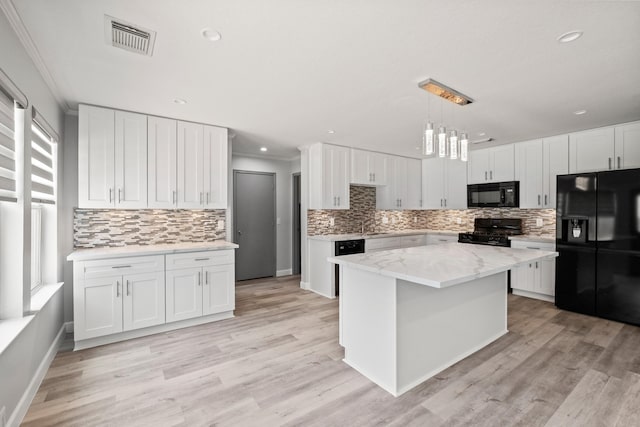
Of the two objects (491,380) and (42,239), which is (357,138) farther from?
(42,239)

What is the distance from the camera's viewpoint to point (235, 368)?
253cm

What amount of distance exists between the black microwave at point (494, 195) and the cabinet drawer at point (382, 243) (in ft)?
4.87

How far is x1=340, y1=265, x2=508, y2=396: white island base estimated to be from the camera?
2.19m

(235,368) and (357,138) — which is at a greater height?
(357,138)

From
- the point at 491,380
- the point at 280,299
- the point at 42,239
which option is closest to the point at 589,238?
the point at 491,380

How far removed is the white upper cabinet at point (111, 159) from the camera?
308cm

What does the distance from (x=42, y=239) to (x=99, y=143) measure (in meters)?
1.09

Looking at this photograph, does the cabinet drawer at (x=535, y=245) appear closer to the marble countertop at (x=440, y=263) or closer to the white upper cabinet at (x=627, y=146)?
the white upper cabinet at (x=627, y=146)

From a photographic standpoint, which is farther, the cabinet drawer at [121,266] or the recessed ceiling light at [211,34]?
the cabinet drawer at [121,266]

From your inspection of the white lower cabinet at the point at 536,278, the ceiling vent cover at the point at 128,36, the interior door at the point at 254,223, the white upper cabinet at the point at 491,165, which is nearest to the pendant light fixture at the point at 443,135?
the ceiling vent cover at the point at 128,36

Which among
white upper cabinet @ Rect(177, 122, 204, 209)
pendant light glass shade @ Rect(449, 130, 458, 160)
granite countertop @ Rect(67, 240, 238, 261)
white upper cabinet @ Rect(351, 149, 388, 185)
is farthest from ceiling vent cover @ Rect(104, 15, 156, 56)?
white upper cabinet @ Rect(351, 149, 388, 185)

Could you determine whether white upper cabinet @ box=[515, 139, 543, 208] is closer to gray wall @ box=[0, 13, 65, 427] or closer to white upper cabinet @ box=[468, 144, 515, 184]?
white upper cabinet @ box=[468, 144, 515, 184]

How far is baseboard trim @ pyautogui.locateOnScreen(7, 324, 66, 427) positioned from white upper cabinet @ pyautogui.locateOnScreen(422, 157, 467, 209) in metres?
5.89

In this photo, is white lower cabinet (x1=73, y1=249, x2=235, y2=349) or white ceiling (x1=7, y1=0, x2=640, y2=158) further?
white lower cabinet (x1=73, y1=249, x2=235, y2=349)
